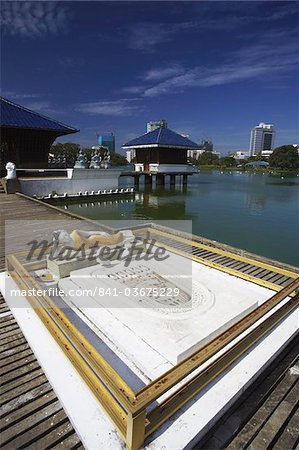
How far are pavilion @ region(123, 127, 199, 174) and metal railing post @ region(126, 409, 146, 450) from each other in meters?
26.4

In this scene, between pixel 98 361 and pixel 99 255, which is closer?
pixel 98 361

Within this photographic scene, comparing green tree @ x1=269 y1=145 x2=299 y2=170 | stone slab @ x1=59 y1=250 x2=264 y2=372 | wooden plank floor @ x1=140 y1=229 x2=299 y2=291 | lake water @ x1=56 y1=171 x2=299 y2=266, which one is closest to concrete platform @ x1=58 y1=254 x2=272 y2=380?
stone slab @ x1=59 y1=250 x2=264 y2=372

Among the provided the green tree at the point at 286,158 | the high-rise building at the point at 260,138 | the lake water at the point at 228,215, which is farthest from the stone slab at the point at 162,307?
the high-rise building at the point at 260,138

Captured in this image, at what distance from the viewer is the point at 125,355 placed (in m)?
2.79

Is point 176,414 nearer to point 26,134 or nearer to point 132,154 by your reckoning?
point 26,134

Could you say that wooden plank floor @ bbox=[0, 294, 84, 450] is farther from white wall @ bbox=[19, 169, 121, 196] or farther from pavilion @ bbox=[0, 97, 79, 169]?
pavilion @ bbox=[0, 97, 79, 169]

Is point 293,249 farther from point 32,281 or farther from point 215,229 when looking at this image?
point 32,281

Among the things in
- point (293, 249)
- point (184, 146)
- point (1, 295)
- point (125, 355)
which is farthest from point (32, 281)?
point (184, 146)

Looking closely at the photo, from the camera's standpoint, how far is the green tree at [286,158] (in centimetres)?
6322

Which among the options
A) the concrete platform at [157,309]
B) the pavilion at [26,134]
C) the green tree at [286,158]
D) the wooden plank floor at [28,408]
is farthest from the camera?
the green tree at [286,158]

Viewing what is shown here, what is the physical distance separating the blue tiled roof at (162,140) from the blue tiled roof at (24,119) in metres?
9.09

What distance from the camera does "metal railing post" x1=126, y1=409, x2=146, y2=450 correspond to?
1.74 m

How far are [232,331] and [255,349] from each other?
561 mm

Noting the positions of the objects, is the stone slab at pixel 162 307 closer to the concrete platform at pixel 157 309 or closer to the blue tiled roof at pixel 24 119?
the concrete platform at pixel 157 309
